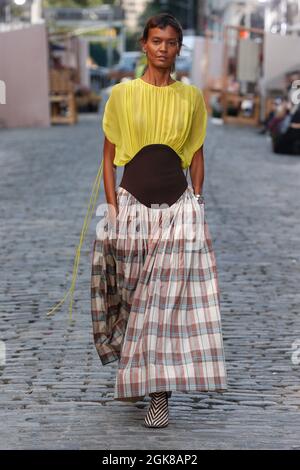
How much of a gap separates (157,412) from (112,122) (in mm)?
1242

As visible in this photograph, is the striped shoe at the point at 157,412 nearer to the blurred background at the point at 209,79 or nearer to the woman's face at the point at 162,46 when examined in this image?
the woman's face at the point at 162,46

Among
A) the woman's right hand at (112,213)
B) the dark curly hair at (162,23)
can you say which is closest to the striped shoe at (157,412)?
the woman's right hand at (112,213)

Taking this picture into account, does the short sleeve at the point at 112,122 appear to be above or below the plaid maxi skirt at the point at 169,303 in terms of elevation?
above

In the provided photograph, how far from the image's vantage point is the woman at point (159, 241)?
464cm

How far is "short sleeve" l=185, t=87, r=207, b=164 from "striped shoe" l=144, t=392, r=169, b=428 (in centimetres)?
102

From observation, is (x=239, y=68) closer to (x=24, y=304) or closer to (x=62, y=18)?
(x=24, y=304)

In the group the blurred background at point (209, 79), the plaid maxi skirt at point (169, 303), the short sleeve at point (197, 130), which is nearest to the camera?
the plaid maxi skirt at point (169, 303)

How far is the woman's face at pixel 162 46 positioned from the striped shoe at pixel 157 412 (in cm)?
138

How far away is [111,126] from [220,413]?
1.35 m

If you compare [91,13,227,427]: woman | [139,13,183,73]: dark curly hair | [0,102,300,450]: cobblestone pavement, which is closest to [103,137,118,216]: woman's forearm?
[91,13,227,427]: woman

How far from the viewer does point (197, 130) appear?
4.80 m

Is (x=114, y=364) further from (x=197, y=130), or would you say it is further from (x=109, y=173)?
(x=197, y=130)

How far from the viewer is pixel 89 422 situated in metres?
4.79

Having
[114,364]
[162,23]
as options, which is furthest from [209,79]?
[162,23]
